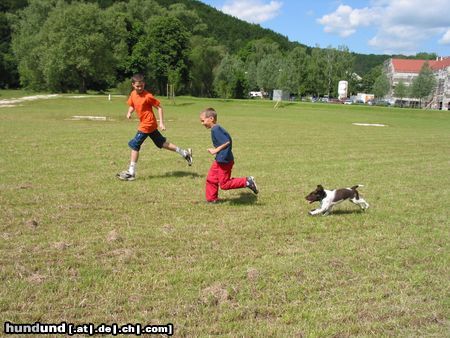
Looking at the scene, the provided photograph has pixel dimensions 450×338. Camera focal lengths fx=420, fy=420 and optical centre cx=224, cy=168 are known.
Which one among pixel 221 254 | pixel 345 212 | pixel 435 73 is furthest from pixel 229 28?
pixel 221 254

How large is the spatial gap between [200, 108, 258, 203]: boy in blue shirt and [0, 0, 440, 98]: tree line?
59722mm

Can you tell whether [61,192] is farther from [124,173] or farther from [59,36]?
[59,36]

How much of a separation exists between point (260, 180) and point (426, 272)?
5.46m

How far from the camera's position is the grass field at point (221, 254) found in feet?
12.9

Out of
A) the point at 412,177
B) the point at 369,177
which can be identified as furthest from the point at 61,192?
the point at 412,177

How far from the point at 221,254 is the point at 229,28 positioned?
170819mm

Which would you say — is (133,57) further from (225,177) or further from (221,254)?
(221,254)

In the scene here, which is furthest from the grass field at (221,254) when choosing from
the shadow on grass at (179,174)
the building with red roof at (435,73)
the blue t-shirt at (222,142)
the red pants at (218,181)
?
the building with red roof at (435,73)

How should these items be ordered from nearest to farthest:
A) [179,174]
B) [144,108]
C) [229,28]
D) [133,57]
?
1. [144,108]
2. [179,174]
3. [133,57]
4. [229,28]

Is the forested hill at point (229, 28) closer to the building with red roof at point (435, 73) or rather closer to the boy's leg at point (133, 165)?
the building with red roof at point (435, 73)

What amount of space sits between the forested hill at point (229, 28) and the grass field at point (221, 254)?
148 metres

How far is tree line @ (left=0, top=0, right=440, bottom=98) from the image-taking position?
70.1 meters

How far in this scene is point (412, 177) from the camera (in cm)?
1155

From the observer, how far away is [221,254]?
539cm
